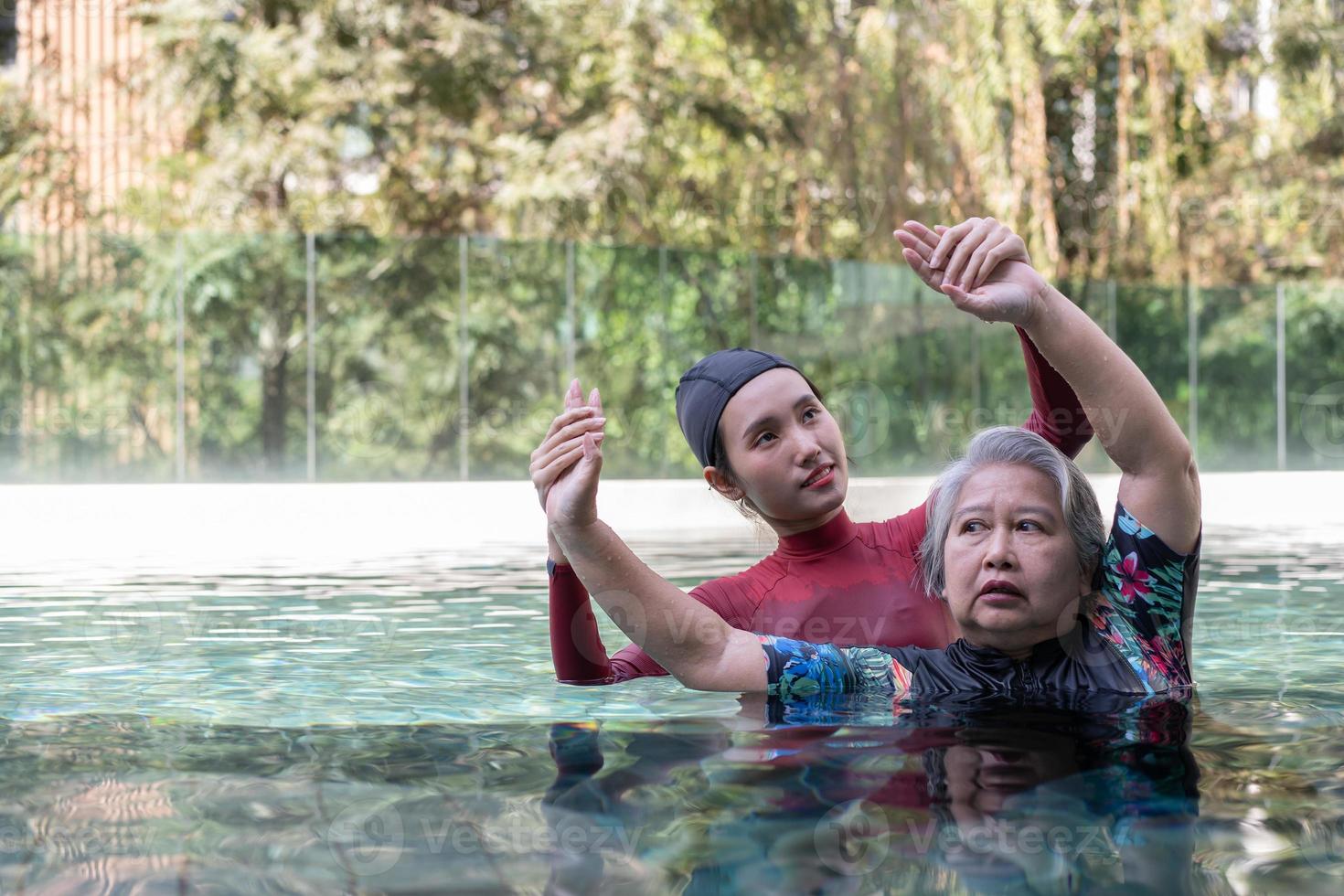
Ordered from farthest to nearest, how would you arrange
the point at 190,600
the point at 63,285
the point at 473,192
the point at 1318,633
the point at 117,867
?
the point at 473,192 < the point at 63,285 < the point at 190,600 < the point at 1318,633 < the point at 117,867

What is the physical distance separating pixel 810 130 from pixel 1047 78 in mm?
2619

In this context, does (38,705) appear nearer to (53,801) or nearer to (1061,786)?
(53,801)

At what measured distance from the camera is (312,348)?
12.8m

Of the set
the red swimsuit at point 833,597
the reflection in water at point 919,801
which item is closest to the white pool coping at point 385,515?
the red swimsuit at point 833,597

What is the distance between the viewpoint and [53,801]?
7.59ft

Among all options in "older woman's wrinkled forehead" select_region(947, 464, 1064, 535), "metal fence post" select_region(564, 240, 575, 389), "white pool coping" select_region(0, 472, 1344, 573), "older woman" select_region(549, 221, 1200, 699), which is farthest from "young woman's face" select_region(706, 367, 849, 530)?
"metal fence post" select_region(564, 240, 575, 389)

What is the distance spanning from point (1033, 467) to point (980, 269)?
18.1 inches

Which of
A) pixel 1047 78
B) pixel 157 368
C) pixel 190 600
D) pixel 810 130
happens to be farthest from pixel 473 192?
pixel 190 600

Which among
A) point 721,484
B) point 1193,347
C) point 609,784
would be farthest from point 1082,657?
point 1193,347

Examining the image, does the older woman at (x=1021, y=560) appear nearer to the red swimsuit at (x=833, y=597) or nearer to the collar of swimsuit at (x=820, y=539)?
the red swimsuit at (x=833, y=597)

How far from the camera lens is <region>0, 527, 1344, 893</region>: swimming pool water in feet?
6.07

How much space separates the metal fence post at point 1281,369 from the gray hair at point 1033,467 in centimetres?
1393

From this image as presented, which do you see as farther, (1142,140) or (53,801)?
(1142,140)

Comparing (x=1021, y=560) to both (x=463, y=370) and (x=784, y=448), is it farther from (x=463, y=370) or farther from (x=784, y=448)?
(x=463, y=370)
